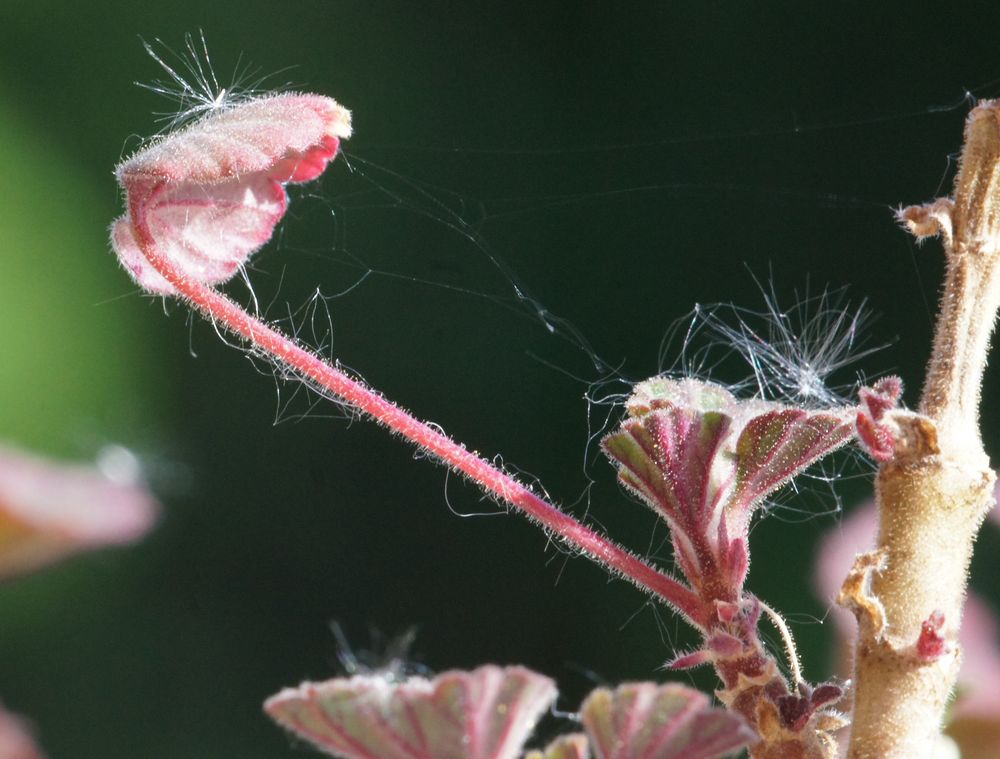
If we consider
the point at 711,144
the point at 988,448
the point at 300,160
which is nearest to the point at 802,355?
the point at 300,160

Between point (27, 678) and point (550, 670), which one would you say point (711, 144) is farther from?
point (27, 678)

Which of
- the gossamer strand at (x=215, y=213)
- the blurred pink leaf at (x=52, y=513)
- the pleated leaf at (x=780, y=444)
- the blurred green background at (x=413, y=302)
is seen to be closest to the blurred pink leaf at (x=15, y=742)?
the blurred pink leaf at (x=52, y=513)

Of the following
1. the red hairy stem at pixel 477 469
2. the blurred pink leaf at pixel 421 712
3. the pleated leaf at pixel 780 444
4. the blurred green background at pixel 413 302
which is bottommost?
the blurred pink leaf at pixel 421 712

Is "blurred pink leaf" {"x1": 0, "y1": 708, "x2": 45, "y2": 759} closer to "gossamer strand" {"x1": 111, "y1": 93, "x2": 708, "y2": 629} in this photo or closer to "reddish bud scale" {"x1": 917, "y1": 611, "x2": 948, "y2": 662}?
"gossamer strand" {"x1": 111, "y1": 93, "x2": 708, "y2": 629}

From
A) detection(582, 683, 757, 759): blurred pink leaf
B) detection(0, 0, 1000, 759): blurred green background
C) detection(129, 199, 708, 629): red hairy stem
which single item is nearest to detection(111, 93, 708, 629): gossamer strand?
detection(129, 199, 708, 629): red hairy stem

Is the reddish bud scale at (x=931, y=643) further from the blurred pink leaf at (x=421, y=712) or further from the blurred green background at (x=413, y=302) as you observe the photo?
the blurred green background at (x=413, y=302)

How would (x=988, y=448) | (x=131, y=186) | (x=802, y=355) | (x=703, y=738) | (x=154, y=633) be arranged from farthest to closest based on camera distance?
(x=154, y=633) → (x=988, y=448) → (x=802, y=355) → (x=131, y=186) → (x=703, y=738)

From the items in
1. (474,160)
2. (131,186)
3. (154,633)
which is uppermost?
(474,160)
